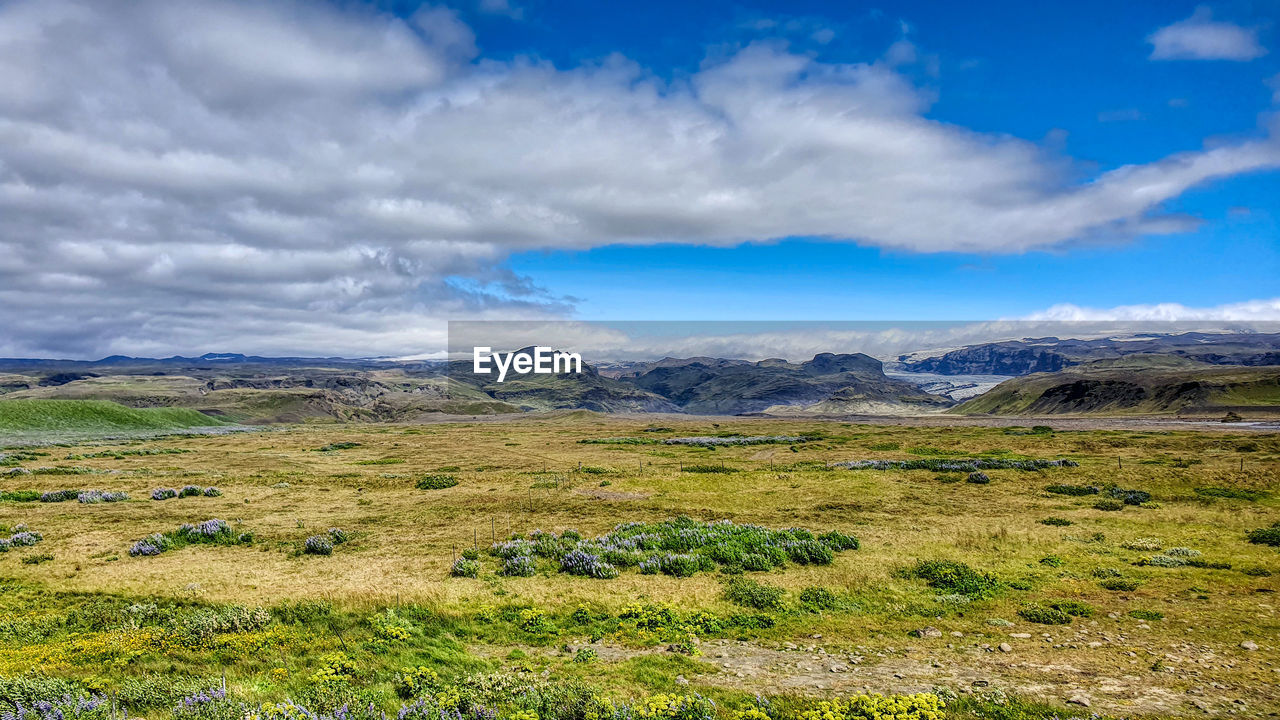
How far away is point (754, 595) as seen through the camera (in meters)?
16.9

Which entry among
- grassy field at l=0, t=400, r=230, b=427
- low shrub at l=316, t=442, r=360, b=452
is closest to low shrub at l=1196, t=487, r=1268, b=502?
low shrub at l=316, t=442, r=360, b=452

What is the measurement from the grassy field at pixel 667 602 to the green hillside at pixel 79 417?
3802 inches

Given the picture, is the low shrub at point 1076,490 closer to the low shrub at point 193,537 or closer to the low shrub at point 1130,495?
the low shrub at point 1130,495

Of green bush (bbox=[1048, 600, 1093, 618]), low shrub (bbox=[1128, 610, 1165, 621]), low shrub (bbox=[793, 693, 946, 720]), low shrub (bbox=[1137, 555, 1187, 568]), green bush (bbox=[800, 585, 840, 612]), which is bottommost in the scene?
green bush (bbox=[800, 585, 840, 612])

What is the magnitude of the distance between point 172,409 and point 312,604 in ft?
522

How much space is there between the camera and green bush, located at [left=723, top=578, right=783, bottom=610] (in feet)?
54.1

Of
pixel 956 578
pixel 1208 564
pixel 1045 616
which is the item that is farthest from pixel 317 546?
pixel 1208 564

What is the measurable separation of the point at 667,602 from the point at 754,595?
8.87ft

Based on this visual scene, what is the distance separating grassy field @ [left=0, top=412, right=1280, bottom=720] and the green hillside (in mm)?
96576

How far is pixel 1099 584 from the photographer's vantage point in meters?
17.6

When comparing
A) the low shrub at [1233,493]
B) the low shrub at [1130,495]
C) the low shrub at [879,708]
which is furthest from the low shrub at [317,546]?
the low shrub at [1233,493]

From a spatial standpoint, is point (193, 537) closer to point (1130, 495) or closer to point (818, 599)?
point (818, 599)

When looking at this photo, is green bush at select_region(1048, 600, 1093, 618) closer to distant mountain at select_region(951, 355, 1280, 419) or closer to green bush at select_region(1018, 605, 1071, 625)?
green bush at select_region(1018, 605, 1071, 625)

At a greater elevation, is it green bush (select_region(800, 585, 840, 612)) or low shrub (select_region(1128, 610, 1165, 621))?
low shrub (select_region(1128, 610, 1165, 621))
